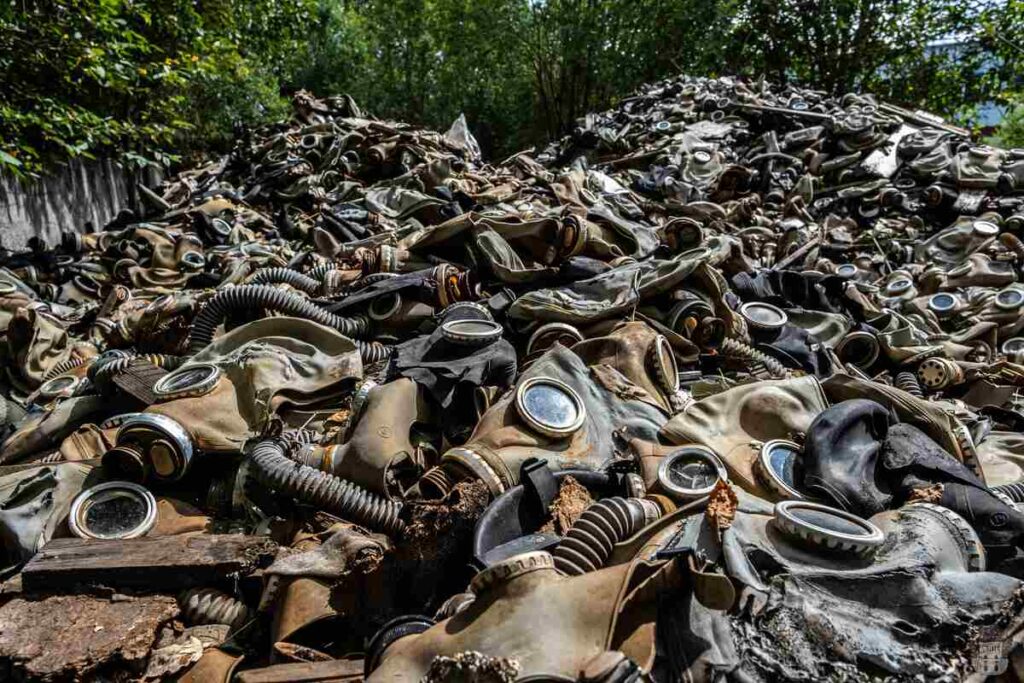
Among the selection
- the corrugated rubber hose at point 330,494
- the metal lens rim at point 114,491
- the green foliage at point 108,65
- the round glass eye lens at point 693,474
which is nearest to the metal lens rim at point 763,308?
the round glass eye lens at point 693,474

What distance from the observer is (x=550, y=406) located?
2.53 meters

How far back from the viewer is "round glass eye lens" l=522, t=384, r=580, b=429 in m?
2.46

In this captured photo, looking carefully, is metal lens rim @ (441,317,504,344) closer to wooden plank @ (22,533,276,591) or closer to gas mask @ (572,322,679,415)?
gas mask @ (572,322,679,415)

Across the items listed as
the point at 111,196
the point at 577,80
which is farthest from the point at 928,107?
the point at 111,196

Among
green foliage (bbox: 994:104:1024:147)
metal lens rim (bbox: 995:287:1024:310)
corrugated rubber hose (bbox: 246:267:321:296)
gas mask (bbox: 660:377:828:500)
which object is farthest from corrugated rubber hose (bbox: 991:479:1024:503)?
green foliage (bbox: 994:104:1024:147)

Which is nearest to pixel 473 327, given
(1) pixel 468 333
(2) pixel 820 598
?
(1) pixel 468 333

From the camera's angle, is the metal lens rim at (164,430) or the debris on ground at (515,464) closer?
the debris on ground at (515,464)

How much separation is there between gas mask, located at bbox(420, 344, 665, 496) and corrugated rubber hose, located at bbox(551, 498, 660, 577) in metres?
0.45

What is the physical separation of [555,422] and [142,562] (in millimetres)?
1431

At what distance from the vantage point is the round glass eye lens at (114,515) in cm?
225

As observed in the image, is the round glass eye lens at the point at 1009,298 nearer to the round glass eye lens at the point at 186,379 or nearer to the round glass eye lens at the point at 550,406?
the round glass eye lens at the point at 550,406

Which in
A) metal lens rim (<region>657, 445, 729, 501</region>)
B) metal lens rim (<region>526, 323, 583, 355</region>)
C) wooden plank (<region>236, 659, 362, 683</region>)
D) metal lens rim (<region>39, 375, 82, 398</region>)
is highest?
metal lens rim (<region>526, 323, 583, 355</region>)

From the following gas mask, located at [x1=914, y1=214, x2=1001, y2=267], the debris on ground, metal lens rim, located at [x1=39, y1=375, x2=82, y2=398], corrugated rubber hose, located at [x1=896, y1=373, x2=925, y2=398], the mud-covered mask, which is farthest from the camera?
gas mask, located at [x1=914, y1=214, x2=1001, y2=267]

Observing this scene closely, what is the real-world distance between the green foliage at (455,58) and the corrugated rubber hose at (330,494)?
5372mm
